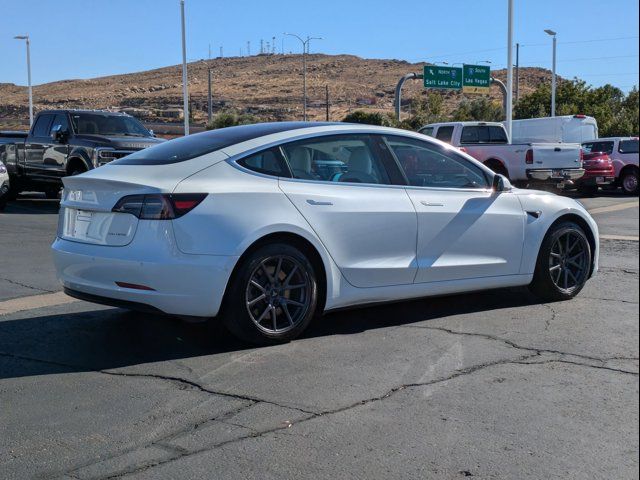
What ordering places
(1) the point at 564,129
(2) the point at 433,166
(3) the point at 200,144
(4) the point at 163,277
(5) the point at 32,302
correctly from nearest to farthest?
1. (4) the point at 163,277
2. (3) the point at 200,144
3. (2) the point at 433,166
4. (5) the point at 32,302
5. (1) the point at 564,129

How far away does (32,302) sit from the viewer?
7.34 meters

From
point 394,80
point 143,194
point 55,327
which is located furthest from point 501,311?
point 394,80

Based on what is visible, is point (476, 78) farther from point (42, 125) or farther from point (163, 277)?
point (163, 277)

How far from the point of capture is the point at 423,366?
17.1 ft

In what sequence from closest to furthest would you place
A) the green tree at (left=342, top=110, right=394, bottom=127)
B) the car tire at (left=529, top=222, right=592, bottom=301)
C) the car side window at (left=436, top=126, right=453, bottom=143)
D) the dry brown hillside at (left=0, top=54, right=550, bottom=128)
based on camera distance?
the car tire at (left=529, top=222, right=592, bottom=301) → the car side window at (left=436, top=126, right=453, bottom=143) → the green tree at (left=342, top=110, right=394, bottom=127) → the dry brown hillside at (left=0, top=54, right=550, bottom=128)

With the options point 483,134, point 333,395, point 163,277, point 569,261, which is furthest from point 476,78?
point 333,395

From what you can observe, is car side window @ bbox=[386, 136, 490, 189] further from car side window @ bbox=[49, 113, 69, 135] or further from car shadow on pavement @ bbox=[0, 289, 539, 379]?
car side window @ bbox=[49, 113, 69, 135]

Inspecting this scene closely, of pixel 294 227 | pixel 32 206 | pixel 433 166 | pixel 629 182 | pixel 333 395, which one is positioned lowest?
pixel 333 395

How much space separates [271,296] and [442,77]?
41423 mm

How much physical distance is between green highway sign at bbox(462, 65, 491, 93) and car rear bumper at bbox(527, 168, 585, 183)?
25.4 m

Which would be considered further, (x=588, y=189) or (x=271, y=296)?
(x=588, y=189)

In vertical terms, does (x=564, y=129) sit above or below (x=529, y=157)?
above

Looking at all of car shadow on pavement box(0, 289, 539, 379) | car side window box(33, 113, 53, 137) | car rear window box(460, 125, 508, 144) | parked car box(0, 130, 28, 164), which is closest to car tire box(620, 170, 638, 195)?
car rear window box(460, 125, 508, 144)

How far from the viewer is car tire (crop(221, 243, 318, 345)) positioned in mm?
5473
